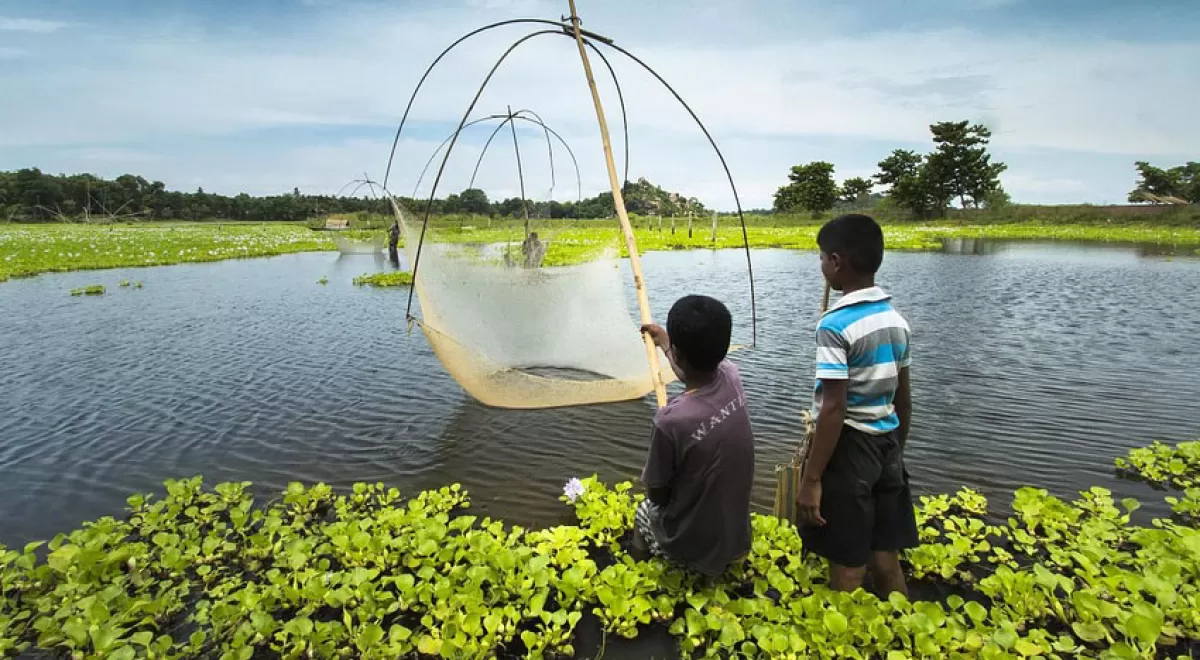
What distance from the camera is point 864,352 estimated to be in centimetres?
236

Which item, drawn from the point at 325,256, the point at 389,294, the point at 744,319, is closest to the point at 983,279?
the point at 744,319

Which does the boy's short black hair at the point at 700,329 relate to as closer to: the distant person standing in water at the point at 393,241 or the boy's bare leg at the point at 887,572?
the boy's bare leg at the point at 887,572

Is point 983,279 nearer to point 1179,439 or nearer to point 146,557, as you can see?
point 1179,439

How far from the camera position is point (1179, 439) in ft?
16.2

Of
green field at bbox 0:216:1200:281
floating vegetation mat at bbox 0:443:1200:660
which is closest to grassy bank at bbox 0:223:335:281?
green field at bbox 0:216:1200:281

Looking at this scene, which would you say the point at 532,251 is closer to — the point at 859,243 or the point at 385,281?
the point at 859,243

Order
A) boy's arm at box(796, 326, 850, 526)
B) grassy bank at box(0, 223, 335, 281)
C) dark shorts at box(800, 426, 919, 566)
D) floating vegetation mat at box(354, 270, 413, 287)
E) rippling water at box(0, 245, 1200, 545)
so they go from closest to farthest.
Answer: boy's arm at box(796, 326, 850, 526)
dark shorts at box(800, 426, 919, 566)
rippling water at box(0, 245, 1200, 545)
floating vegetation mat at box(354, 270, 413, 287)
grassy bank at box(0, 223, 335, 281)

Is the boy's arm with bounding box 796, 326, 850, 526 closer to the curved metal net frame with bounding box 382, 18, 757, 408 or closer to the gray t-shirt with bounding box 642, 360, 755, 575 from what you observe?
the gray t-shirt with bounding box 642, 360, 755, 575

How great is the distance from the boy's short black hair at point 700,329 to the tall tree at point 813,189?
5655cm

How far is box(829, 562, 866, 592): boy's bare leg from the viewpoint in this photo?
260 cm

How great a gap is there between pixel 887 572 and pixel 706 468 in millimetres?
956

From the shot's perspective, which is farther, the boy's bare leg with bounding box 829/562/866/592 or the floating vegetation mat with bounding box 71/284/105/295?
the floating vegetation mat with bounding box 71/284/105/295

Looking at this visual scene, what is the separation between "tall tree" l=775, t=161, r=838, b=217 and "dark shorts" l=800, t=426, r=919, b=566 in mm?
56410

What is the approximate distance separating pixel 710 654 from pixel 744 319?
8.64 metres
